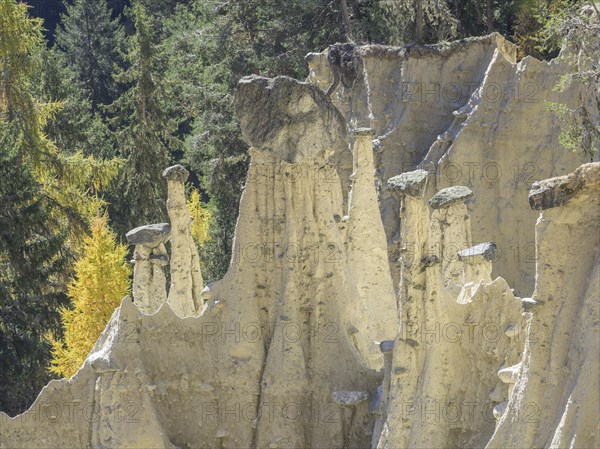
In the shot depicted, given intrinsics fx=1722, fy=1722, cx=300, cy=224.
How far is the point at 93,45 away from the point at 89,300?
23459 mm

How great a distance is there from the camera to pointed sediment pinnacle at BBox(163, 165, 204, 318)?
64.7 ft

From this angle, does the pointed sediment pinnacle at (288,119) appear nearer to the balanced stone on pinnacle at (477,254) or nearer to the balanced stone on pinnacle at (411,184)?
the balanced stone on pinnacle at (411,184)

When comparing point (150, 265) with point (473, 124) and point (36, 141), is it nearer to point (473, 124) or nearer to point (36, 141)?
point (473, 124)

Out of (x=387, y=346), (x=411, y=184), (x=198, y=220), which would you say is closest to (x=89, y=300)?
(x=198, y=220)

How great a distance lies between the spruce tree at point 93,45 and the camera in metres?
49.5

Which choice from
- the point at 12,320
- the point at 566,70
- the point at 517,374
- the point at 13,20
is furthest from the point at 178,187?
the point at 13,20

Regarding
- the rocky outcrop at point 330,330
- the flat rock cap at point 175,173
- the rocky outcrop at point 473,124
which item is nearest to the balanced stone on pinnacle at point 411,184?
the rocky outcrop at point 330,330

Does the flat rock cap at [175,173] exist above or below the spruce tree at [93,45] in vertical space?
below

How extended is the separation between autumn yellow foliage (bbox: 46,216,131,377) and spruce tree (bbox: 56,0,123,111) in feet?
66.2

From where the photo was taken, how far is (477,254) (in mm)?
19359

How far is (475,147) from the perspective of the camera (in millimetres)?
29094

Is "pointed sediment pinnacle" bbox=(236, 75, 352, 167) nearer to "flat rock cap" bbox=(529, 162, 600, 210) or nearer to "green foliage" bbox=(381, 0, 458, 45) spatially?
"flat rock cap" bbox=(529, 162, 600, 210)

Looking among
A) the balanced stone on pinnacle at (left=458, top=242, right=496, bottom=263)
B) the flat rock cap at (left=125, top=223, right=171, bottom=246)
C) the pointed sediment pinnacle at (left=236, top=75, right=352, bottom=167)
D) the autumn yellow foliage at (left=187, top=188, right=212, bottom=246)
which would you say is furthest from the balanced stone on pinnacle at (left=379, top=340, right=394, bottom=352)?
the autumn yellow foliage at (left=187, top=188, right=212, bottom=246)

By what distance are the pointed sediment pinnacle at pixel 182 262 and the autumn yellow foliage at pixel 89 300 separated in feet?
23.0
